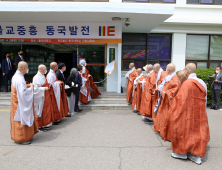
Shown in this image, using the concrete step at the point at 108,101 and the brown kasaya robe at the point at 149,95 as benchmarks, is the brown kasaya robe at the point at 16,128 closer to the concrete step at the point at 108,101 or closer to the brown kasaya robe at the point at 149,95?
the brown kasaya robe at the point at 149,95

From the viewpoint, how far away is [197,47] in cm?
1105

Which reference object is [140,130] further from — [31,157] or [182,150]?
[31,157]

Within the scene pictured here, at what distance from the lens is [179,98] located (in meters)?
3.38

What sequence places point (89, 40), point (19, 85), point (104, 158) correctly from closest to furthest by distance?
point (104, 158)
point (19, 85)
point (89, 40)

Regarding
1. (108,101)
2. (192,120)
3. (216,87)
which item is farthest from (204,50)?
(192,120)

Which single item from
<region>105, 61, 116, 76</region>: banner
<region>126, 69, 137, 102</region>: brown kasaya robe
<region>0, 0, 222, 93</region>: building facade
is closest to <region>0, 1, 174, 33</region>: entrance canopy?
<region>0, 0, 222, 93</region>: building facade

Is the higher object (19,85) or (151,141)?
(19,85)

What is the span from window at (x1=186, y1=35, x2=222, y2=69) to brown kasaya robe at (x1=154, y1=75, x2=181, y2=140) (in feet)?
25.4

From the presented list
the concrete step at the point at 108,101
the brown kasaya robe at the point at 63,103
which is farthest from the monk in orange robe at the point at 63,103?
the concrete step at the point at 108,101

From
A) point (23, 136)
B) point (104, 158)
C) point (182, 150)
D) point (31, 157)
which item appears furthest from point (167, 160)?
point (23, 136)

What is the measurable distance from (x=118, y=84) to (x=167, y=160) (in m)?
5.74

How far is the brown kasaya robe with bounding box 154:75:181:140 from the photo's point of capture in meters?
4.14

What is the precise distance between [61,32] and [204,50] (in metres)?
8.86

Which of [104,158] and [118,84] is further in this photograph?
[118,84]
